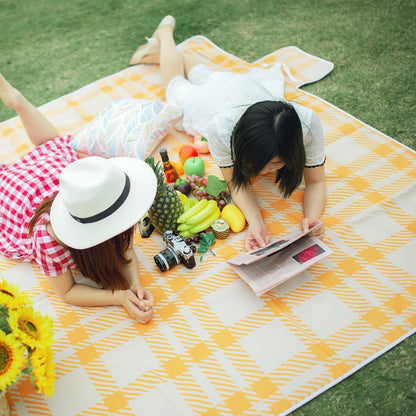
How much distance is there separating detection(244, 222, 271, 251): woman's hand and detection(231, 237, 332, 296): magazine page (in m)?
0.10

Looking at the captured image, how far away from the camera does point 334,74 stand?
109 inches

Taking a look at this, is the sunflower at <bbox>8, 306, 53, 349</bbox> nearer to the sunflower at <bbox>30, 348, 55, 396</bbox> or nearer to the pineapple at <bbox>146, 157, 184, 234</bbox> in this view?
the sunflower at <bbox>30, 348, 55, 396</bbox>

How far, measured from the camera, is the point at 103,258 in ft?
4.97

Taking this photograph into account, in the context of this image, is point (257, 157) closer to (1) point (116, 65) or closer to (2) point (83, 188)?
(2) point (83, 188)

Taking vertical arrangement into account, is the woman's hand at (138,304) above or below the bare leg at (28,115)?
below

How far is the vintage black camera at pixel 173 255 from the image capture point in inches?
71.3

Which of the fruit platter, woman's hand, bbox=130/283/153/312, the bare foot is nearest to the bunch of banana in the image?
the fruit platter

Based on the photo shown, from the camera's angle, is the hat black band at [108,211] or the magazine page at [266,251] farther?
the magazine page at [266,251]

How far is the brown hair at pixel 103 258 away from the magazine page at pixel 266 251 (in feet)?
1.53

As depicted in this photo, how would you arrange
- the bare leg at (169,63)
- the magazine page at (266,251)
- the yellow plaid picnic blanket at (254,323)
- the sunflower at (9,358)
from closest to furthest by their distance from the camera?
the sunflower at (9,358)
the yellow plaid picnic blanket at (254,323)
the magazine page at (266,251)
the bare leg at (169,63)

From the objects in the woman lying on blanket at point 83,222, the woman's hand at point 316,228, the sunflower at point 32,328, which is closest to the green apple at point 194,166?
the woman lying on blanket at point 83,222

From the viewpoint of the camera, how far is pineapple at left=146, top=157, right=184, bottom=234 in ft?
5.91

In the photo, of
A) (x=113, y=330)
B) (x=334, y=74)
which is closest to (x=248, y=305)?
(x=113, y=330)

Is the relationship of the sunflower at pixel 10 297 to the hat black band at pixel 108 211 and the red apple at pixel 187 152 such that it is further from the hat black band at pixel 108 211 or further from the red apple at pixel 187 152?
the red apple at pixel 187 152
